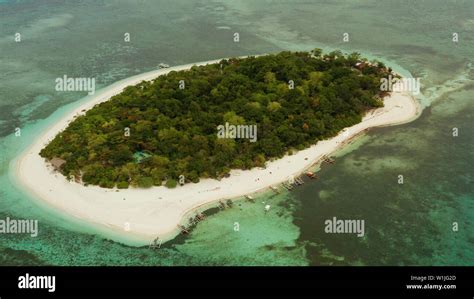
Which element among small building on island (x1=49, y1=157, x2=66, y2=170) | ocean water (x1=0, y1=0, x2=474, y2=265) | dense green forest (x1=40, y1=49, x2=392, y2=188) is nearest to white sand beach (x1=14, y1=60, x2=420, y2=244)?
small building on island (x1=49, y1=157, x2=66, y2=170)

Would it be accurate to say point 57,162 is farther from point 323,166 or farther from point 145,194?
point 323,166

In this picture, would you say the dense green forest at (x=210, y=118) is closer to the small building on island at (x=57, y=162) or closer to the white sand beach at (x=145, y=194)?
the small building on island at (x=57, y=162)

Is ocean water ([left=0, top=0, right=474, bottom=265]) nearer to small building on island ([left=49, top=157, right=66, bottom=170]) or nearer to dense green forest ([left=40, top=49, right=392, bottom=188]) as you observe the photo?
small building on island ([left=49, top=157, right=66, bottom=170])

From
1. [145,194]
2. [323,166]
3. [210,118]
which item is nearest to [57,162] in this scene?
[145,194]

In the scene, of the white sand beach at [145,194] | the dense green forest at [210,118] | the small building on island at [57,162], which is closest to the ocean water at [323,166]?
the white sand beach at [145,194]

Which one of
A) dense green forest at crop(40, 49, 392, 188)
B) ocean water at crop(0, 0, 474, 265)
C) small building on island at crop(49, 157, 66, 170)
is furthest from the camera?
small building on island at crop(49, 157, 66, 170)

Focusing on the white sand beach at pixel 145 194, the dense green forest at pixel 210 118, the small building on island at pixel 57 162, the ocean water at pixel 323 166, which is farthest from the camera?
the small building on island at pixel 57 162
